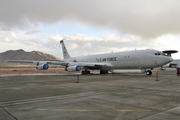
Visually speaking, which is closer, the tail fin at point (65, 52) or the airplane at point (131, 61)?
the airplane at point (131, 61)

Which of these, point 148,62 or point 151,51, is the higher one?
point 151,51

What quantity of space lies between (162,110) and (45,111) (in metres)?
4.36

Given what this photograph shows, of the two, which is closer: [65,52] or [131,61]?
[131,61]

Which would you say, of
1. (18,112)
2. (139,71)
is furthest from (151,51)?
(18,112)

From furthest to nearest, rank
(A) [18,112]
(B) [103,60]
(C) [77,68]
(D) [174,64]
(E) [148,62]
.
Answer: (D) [174,64]
(B) [103,60]
(C) [77,68]
(E) [148,62]
(A) [18,112]

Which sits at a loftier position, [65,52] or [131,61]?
[65,52]

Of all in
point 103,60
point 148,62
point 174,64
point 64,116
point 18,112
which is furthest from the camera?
point 174,64

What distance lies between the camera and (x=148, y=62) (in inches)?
1016

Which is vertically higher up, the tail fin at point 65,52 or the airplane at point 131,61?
the tail fin at point 65,52

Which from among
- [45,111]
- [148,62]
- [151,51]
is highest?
[151,51]

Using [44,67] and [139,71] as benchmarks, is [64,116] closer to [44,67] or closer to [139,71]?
[139,71]

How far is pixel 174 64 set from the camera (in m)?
89.6

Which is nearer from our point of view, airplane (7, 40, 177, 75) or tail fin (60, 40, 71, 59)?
airplane (7, 40, 177, 75)

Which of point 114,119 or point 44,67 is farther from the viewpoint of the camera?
point 44,67
